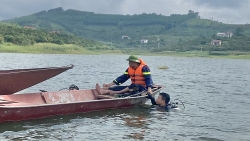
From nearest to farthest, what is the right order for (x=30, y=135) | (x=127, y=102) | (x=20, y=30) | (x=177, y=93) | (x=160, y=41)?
(x=30, y=135)
(x=127, y=102)
(x=177, y=93)
(x=20, y=30)
(x=160, y=41)

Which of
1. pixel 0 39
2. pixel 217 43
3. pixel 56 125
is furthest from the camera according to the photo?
pixel 217 43

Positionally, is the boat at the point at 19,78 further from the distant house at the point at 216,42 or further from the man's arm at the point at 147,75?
the distant house at the point at 216,42

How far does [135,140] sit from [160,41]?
171m

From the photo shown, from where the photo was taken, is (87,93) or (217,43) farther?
(217,43)

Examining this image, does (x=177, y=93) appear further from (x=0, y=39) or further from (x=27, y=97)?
(x=0, y=39)

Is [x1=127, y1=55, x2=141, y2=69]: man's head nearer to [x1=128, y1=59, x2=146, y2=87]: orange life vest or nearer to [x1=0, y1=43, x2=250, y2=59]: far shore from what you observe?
[x1=128, y1=59, x2=146, y2=87]: orange life vest

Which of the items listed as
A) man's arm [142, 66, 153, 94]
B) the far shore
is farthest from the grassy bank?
man's arm [142, 66, 153, 94]

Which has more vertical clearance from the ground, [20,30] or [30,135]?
[20,30]

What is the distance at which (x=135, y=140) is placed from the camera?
11984 mm

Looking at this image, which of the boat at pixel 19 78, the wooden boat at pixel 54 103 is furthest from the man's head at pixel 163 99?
the boat at pixel 19 78

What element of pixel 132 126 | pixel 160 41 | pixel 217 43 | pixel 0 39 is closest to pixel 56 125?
pixel 132 126

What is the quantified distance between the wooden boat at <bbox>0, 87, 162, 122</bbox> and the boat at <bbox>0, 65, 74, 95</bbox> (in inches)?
20.2

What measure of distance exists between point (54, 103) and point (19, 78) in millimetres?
1721

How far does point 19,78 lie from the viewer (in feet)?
48.4
